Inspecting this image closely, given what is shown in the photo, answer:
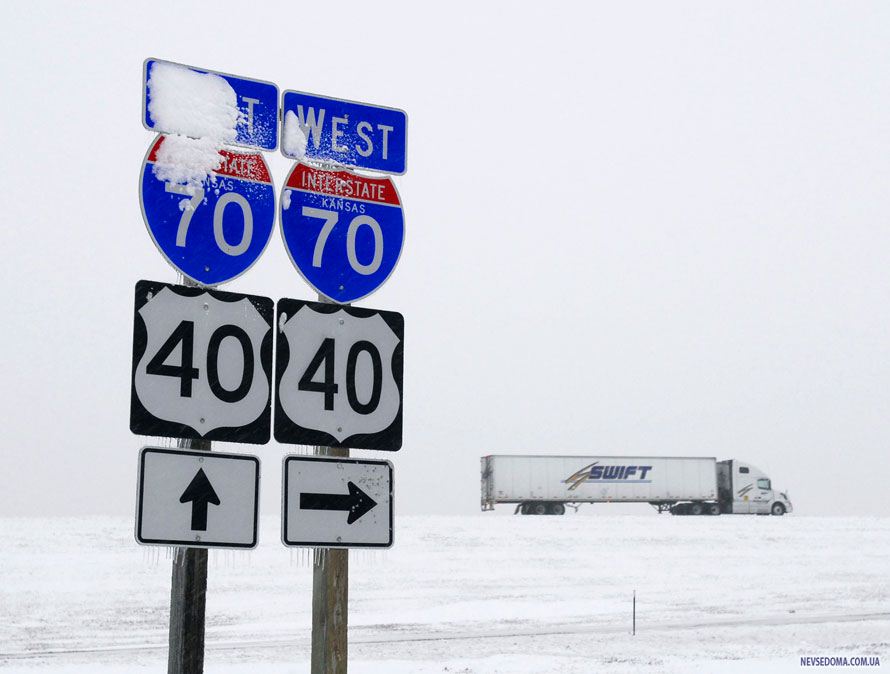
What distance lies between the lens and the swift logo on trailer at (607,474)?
2415 inches

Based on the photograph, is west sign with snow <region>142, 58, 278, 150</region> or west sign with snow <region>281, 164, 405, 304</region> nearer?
west sign with snow <region>142, 58, 278, 150</region>

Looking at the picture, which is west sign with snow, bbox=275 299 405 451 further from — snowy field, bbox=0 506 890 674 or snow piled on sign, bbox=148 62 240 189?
snowy field, bbox=0 506 890 674

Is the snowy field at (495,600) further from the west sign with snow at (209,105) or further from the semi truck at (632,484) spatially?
the west sign with snow at (209,105)

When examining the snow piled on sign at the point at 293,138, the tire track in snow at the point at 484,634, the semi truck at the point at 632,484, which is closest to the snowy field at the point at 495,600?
the tire track in snow at the point at 484,634

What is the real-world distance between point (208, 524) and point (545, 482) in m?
57.0

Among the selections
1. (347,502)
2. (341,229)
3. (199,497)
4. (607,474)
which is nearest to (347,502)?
(347,502)

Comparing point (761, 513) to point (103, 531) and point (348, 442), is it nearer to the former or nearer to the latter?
point (103, 531)

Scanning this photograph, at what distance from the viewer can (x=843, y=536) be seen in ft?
178

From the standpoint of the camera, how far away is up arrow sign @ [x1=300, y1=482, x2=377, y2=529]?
5.43 meters

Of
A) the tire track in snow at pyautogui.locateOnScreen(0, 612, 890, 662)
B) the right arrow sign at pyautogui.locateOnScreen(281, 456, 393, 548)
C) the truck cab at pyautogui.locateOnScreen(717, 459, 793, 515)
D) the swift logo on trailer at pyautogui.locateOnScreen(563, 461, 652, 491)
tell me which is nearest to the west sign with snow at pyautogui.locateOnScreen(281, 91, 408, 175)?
the right arrow sign at pyautogui.locateOnScreen(281, 456, 393, 548)

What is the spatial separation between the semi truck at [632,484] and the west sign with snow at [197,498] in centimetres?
5642

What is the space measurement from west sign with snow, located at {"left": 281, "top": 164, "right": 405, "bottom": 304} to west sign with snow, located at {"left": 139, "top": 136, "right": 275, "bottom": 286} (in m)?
0.28

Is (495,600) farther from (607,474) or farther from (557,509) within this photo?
(607,474)

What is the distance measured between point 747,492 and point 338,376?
203 ft
